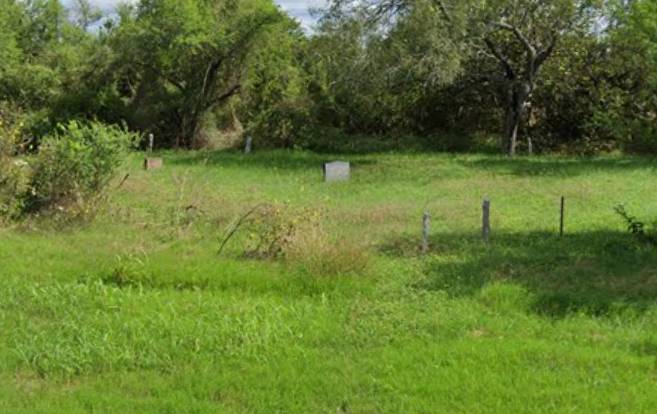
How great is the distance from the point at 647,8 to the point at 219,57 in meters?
14.1

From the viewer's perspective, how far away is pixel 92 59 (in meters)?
25.0

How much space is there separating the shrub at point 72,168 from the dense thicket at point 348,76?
8.74 metres

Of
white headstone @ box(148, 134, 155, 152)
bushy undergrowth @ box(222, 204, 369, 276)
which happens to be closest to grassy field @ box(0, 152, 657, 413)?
bushy undergrowth @ box(222, 204, 369, 276)

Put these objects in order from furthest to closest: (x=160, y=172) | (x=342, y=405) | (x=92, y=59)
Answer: (x=92, y=59)
(x=160, y=172)
(x=342, y=405)

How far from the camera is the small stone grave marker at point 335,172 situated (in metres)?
15.9

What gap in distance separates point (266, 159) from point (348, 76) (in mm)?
3089

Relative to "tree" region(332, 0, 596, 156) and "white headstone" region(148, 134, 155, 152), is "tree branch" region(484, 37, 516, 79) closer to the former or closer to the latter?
"tree" region(332, 0, 596, 156)

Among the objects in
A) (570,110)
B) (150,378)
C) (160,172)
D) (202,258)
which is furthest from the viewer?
(570,110)

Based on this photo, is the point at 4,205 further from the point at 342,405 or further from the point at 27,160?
the point at 342,405

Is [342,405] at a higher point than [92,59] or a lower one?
lower

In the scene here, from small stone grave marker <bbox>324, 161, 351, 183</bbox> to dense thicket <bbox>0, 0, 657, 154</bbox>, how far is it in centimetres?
355

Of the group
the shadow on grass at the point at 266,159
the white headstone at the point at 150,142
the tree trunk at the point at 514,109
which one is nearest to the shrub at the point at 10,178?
the shadow on grass at the point at 266,159

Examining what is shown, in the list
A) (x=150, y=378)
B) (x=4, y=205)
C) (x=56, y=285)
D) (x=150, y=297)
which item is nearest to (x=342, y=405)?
(x=150, y=378)

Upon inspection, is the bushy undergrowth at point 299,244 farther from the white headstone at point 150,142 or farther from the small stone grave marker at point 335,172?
the white headstone at point 150,142
